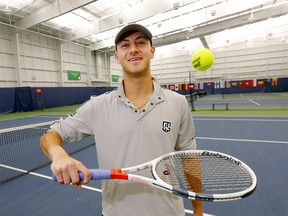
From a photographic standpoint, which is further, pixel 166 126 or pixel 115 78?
pixel 115 78

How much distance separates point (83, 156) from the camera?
479cm

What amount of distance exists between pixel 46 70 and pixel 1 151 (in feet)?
48.4

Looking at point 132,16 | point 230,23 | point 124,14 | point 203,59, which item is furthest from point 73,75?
point 230,23

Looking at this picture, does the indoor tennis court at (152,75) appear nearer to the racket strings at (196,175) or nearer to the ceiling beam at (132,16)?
the ceiling beam at (132,16)

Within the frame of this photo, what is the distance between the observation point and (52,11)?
12.2m

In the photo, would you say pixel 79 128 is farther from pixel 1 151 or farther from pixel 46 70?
pixel 46 70

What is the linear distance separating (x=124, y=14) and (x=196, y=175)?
14.2 meters

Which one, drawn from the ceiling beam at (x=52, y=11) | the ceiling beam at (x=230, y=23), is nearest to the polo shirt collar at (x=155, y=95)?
the ceiling beam at (x=52, y=11)

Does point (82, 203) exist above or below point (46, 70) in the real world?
below

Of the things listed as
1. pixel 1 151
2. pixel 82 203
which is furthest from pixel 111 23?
pixel 82 203

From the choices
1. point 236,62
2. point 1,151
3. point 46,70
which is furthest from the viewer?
point 236,62

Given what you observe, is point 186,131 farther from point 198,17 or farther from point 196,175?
point 198,17

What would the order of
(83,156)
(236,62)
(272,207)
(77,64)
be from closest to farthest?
(272,207), (83,156), (77,64), (236,62)

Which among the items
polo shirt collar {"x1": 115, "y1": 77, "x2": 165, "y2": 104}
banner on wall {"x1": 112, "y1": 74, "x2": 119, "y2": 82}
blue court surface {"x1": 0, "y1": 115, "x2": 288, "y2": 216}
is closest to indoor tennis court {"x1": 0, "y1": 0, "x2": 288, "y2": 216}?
blue court surface {"x1": 0, "y1": 115, "x2": 288, "y2": 216}
